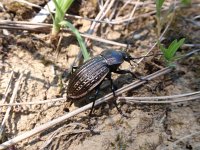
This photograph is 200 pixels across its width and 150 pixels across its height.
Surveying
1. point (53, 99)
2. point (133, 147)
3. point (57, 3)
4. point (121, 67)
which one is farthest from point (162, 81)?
point (57, 3)

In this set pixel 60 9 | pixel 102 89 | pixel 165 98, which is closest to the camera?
pixel 165 98

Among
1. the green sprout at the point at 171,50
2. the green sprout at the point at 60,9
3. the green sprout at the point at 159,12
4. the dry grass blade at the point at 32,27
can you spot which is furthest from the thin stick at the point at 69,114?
the green sprout at the point at 60,9

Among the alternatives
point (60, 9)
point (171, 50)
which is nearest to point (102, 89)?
point (171, 50)

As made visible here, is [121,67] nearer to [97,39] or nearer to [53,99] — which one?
[97,39]

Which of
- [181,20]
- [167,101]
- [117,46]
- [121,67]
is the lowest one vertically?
[167,101]

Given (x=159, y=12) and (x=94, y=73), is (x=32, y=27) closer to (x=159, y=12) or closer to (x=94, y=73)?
(x=94, y=73)

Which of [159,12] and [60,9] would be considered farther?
[60,9]
